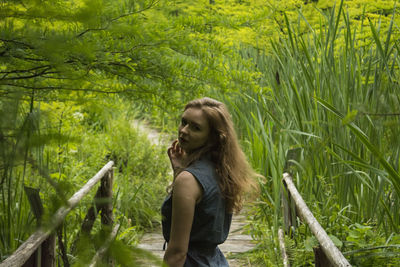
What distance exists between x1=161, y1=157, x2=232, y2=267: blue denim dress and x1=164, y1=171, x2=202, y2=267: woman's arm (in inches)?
2.6

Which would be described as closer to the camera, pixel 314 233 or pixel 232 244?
pixel 314 233

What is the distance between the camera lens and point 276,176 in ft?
14.4

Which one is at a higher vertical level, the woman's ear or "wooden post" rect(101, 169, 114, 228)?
the woman's ear

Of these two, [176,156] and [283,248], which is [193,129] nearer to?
[176,156]

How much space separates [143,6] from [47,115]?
2.40 ft

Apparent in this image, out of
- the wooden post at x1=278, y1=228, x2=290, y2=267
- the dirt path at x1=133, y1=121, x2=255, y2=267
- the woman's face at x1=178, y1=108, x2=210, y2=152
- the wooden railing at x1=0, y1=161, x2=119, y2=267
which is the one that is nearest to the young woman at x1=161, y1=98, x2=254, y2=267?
the woman's face at x1=178, y1=108, x2=210, y2=152

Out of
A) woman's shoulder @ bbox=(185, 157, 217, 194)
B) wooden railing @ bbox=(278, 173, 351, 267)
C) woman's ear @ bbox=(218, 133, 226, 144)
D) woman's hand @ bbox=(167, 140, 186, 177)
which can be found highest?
woman's ear @ bbox=(218, 133, 226, 144)

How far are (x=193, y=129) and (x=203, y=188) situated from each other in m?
0.29

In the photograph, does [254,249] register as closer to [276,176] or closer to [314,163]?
[276,176]

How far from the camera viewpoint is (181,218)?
6.38ft

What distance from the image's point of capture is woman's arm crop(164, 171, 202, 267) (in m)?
1.95

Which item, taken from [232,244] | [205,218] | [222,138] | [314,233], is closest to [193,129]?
[222,138]

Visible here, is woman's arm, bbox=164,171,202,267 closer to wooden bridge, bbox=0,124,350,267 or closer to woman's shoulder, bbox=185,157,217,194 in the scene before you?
woman's shoulder, bbox=185,157,217,194

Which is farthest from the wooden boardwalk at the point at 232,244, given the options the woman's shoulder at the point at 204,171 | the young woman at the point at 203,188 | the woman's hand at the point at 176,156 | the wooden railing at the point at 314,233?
the woman's shoulder at the point at 204,171
